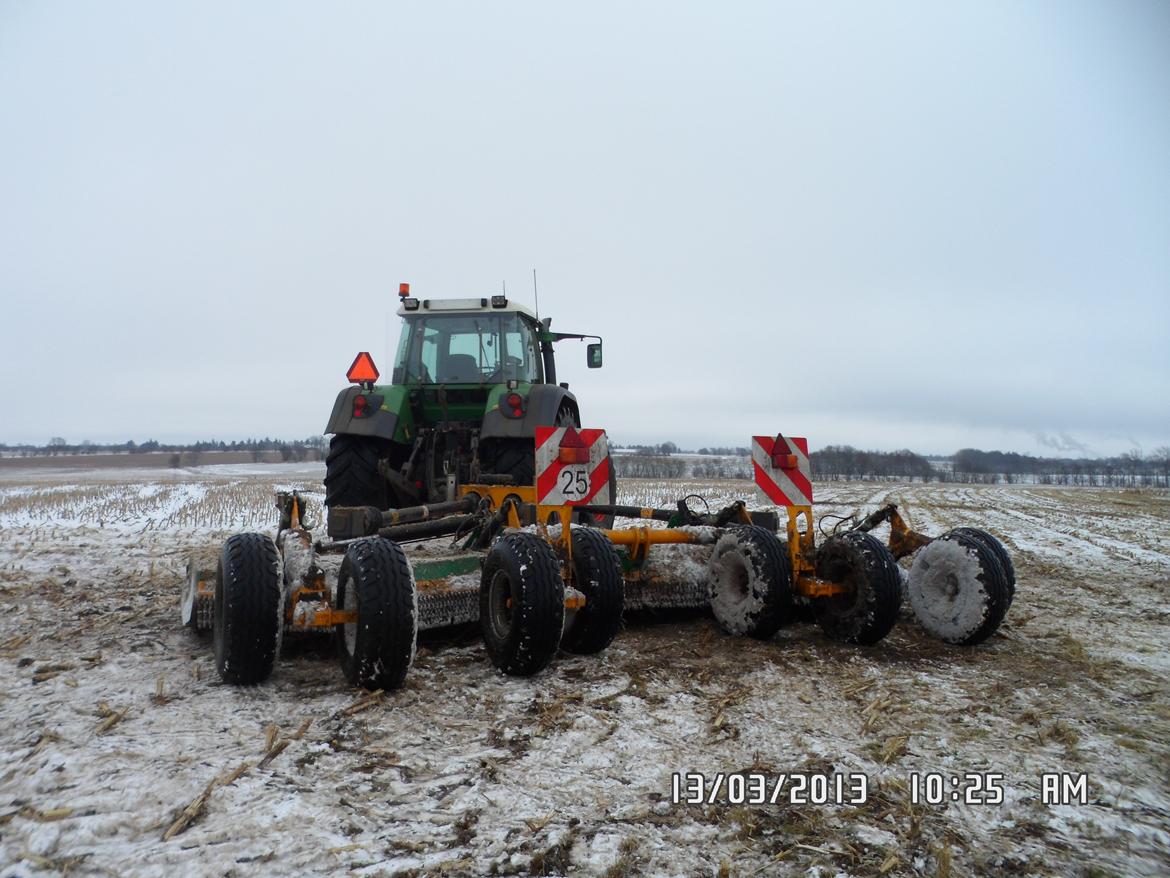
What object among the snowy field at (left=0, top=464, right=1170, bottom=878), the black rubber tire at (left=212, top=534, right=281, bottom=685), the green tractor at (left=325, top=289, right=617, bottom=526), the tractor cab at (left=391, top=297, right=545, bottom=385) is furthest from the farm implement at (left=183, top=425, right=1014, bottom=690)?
the tractor cab at (left=391, top=297, right=545, bottom=385)

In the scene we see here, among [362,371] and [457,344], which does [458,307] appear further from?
[362,371]

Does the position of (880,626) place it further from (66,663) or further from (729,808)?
(66,663)

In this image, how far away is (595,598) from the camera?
12.2 feet

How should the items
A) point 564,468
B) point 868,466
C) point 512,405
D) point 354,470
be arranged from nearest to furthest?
point 564,468, point 512,405, point 354,470, point 868,466

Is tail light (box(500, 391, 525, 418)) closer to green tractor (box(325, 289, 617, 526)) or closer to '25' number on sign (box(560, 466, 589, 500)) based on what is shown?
green tractor (box(325, 289, 617, 526))

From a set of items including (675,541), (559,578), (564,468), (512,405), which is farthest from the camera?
(512,405)

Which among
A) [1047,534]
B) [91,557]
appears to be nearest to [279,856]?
[91,557]

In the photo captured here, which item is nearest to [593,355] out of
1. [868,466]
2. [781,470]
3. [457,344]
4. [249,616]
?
[457,344]

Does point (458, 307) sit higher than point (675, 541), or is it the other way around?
A: point (458, 307)

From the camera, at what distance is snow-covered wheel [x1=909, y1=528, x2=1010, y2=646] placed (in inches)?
157

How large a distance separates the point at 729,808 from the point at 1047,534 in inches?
458

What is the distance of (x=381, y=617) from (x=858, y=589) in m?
2.53

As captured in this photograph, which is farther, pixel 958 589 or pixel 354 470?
pixel 354 470

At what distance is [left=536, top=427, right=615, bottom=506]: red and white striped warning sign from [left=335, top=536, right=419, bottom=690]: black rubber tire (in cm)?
96
